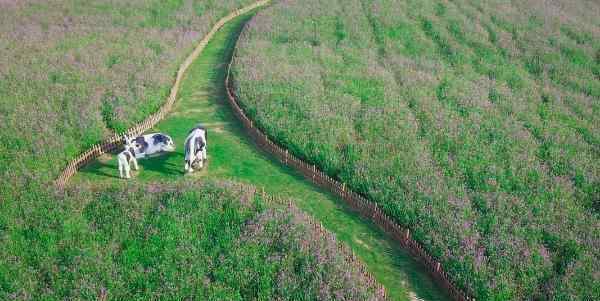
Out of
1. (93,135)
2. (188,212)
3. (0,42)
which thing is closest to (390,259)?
(188,212)

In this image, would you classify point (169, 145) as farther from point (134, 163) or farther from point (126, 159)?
point (126, 159)

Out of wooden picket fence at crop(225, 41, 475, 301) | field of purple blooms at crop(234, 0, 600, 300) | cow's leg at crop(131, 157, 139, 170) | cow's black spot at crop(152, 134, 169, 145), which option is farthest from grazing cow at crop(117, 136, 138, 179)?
field of purple blooms at crop(234, 0, 600, 300)

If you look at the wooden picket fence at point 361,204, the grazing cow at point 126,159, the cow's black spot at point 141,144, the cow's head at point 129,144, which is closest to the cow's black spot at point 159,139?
the cow's black spot at point 141,144

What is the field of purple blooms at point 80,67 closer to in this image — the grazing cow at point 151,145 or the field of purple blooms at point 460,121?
the grazing cow at point 151,145

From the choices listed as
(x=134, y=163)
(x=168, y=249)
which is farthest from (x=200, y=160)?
(x=168, y=249)

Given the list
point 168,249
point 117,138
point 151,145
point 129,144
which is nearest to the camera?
point 168,249

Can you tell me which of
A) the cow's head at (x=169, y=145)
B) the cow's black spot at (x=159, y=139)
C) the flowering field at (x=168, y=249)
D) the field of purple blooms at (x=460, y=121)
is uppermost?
the field of purple blooms at (x=460, y=121)

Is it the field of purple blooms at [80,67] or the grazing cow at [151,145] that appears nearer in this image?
the field of purple blooms at [80,67]
